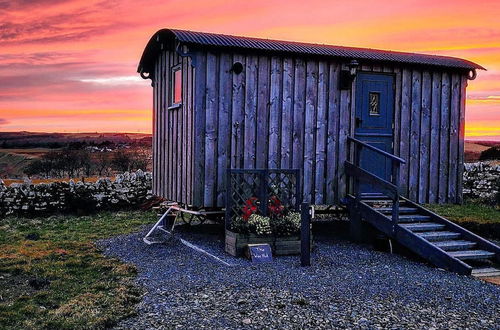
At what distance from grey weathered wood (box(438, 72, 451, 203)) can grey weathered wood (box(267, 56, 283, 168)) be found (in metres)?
4.20

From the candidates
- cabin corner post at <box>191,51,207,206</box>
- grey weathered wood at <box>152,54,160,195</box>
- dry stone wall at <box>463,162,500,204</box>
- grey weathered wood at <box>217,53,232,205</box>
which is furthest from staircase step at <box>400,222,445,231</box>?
dry stone wall at <box>463,162,500,204</box>

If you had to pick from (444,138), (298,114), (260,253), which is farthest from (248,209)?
(444,138)

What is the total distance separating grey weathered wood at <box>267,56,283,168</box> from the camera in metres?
11.0

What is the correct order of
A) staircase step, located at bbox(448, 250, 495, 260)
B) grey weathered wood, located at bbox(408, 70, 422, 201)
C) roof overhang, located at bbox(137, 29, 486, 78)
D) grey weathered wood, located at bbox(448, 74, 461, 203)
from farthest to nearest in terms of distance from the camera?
grey weathered wood, located at bbox(448, 74, 461, 203), grey weathered wood, located at bbox(408, 70, 422, 201), roof overhang, located at bbox(137, 29, 486, 78), staircase step, located at bbox(448, 250, 495, 260)

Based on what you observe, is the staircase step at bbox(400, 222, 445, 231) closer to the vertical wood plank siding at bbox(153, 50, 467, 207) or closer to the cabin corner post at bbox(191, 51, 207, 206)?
the vertical wood plank siding at bbox(153, 50, 467, 207)

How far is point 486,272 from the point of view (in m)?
9.05

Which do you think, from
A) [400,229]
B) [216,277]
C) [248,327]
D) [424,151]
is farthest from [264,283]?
[424,151]

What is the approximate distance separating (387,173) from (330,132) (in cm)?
177

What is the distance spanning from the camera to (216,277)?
7789 millimetres

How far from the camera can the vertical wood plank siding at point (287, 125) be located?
1052 cm

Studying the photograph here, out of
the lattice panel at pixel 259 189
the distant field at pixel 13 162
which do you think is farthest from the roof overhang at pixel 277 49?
the distant field at pixel 13 162

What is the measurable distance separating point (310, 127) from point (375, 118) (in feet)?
5.62

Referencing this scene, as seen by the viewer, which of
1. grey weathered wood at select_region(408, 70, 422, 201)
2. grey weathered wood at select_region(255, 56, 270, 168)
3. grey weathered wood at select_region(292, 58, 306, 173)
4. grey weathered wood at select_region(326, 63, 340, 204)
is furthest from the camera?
grey weathered wood at select_region(408, 70, 422, 201)

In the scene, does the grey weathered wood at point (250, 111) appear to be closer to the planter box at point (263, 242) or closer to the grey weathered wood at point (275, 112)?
the grey weathered wood at point (275, 112)
